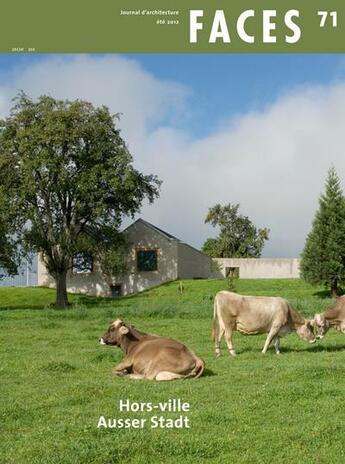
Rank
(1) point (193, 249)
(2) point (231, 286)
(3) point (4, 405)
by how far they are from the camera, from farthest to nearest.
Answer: (1) point (193, 249) → (2) point (231, 286) → (3) point (4, 405)

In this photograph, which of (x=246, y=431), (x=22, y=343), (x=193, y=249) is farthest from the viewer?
(x=193, y=249)

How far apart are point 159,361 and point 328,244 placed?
4394 cm

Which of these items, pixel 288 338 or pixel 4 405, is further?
pixel 288 338

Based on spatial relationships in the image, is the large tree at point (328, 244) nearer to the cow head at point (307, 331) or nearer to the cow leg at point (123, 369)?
the cow head at point (307, 331)

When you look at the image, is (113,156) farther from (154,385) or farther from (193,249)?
(154,385)

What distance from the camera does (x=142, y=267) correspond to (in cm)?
7062

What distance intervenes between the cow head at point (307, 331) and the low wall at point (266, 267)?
60.5 meters

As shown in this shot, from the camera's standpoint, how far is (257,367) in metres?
15.1

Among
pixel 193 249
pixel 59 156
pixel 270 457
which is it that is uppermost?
pixel 59 156

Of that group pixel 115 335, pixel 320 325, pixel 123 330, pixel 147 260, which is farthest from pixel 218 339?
pixel 147 260

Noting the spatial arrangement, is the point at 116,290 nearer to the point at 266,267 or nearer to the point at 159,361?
the point at 266,267

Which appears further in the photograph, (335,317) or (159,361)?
(335,317)

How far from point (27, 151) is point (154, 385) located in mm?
43409

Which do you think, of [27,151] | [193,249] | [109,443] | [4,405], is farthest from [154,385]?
[193,249]
